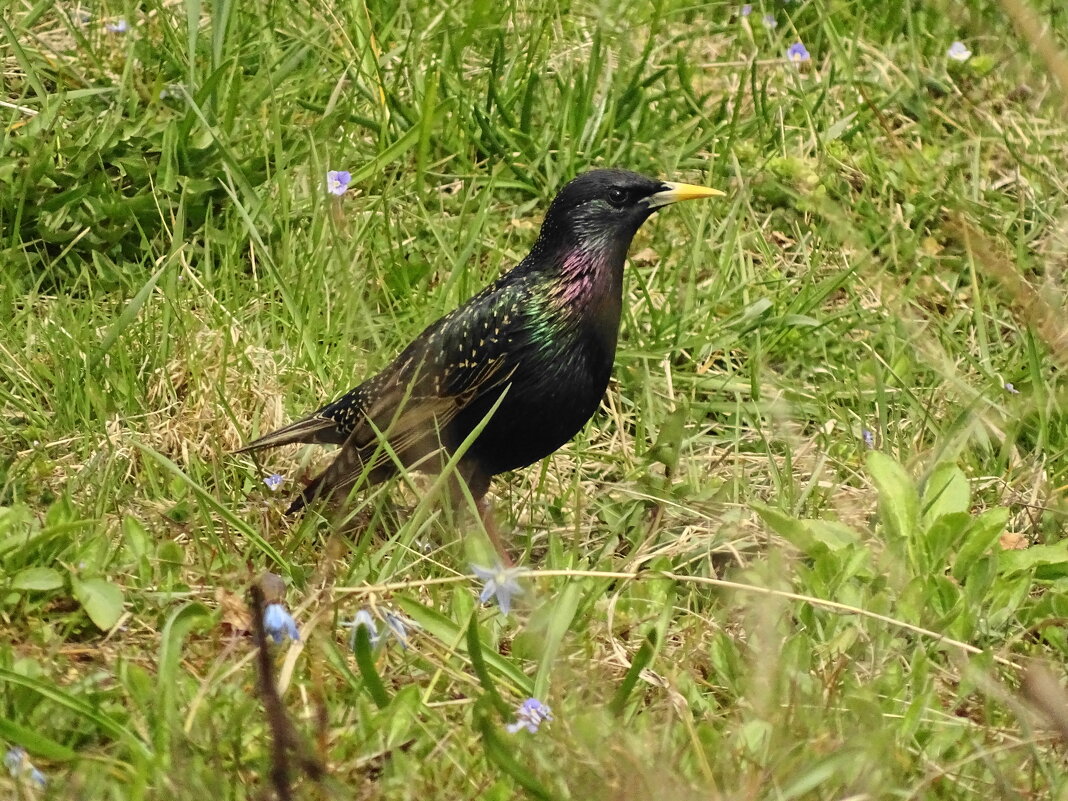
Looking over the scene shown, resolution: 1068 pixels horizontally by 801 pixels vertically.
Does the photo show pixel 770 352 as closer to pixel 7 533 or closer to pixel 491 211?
pixel 491 211

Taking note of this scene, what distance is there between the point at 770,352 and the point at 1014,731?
2017 mm

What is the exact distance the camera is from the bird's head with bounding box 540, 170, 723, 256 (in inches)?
154

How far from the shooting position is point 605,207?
3969 mm

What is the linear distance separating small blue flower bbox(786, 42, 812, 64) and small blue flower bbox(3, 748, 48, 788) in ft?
12.7

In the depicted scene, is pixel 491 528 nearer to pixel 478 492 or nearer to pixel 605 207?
pixel 478 492

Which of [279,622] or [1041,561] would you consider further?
[1041,561]

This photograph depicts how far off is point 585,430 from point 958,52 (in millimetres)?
2288

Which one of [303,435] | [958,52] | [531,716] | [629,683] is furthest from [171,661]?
[958,52]

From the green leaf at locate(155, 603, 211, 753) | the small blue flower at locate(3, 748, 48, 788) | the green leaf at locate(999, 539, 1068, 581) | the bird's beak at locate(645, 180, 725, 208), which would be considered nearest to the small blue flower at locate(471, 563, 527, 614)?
the green leaf at locate(155, 603, 211, 753)

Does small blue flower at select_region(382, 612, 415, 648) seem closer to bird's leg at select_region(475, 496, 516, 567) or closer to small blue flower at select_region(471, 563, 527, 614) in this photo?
small blue flower at select_region(471, 563, 527, 614)

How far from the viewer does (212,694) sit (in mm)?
2607

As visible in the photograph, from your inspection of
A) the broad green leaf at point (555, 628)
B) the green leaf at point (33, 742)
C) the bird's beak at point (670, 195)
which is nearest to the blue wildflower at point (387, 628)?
the broad green leaf at point (555, 628)

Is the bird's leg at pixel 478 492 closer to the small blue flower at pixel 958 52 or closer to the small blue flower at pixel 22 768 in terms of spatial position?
the small blue flower at pixel 22 768

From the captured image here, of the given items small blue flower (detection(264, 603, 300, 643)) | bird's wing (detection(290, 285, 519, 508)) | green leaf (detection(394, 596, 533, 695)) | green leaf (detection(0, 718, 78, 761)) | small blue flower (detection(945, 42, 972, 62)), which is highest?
small blue flower (detection(264, 603, 300, 643))
